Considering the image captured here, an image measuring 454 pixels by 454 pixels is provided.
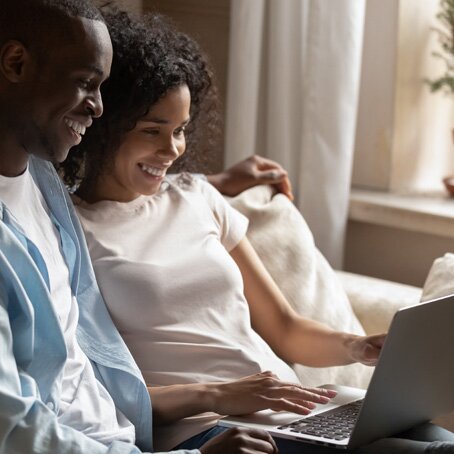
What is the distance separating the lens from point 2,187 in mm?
1434

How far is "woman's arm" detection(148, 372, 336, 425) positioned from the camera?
1583mm

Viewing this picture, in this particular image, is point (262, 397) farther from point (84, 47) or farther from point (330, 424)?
point (84, 47)

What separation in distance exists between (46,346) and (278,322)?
2.32 ft

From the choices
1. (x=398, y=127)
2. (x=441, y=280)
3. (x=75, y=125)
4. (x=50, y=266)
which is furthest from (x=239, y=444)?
(x=398, y=127)

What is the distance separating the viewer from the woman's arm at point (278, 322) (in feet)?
6.37

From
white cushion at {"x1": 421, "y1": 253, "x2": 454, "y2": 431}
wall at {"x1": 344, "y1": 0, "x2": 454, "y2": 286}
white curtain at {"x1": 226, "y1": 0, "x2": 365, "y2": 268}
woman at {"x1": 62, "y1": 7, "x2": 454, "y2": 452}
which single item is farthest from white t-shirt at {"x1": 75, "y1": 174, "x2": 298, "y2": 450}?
wall at {"x1": 344, "y1": 0, "x2": 454, "y2": 286}

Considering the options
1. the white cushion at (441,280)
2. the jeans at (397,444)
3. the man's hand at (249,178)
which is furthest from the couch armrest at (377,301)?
the jeans at (397,444)

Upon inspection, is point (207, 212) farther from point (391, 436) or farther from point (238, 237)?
point (391, 436)

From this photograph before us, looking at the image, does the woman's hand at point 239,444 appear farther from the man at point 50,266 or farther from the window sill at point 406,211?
the window sill at point 406,211

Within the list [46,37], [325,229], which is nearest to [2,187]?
[46,37]

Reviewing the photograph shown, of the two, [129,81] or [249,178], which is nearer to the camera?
[129,81]

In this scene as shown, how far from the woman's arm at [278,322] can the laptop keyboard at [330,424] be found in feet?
0.95

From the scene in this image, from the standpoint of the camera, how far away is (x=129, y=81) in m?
1.76

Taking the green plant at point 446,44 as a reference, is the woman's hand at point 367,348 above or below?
below
